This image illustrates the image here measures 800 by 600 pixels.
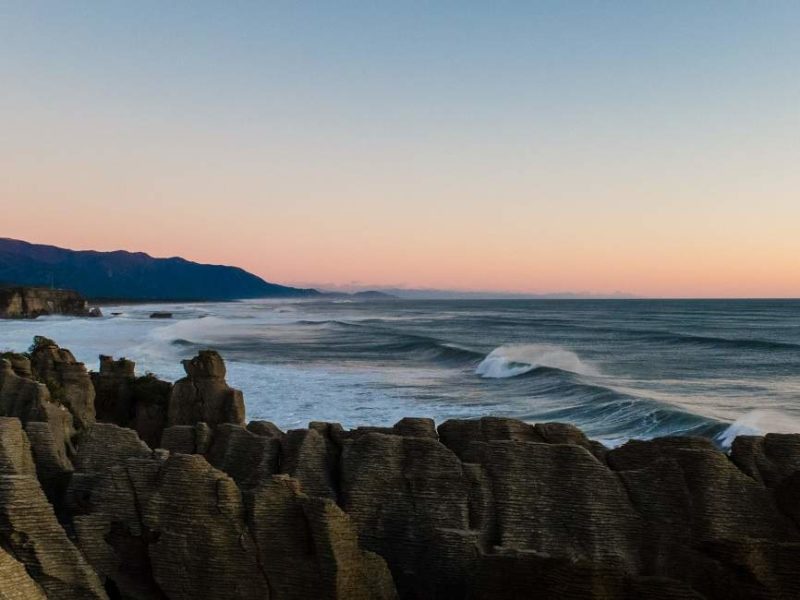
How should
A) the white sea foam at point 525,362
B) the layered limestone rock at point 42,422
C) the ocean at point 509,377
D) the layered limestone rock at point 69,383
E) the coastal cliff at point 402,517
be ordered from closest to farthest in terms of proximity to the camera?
the coastal cliff at point 402,517 < the layered limestone rock at point 42,422 < the layered limestone rock at point 69,383 < the ocean at point 509,377 < the white sea foam at point 525,362

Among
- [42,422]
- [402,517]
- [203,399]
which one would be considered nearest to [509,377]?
[203,399]

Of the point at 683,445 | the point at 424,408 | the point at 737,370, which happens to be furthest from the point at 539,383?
the point at 683,445

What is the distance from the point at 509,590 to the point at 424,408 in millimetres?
24331

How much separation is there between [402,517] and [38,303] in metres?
131

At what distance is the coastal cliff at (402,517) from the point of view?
7.65m

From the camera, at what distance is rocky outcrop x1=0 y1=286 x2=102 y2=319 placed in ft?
377

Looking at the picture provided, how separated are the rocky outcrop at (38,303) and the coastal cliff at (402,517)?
12012 centimetres

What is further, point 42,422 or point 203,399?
point 203,399

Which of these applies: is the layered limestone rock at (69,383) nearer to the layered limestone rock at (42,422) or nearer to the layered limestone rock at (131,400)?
the layered limestone rock at (42,422)

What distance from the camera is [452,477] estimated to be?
30.5 ft

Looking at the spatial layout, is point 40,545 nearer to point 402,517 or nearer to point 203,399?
point 402,517

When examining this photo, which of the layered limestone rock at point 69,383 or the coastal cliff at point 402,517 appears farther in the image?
the layered limestone rock at point 69,383

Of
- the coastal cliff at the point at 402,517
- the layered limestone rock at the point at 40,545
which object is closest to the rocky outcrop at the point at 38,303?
the coastal cliff at the point at 402,517

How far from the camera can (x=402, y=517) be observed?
30.5 ft
